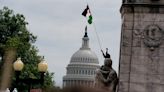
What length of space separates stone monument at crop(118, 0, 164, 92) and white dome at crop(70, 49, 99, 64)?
99492 mm

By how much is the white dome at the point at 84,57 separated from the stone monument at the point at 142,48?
99492 millimetres

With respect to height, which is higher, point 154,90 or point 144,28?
point 144,28

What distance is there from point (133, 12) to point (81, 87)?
10171mm

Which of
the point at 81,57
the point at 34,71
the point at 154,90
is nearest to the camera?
the point at 154,90

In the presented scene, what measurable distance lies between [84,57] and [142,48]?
355 feet

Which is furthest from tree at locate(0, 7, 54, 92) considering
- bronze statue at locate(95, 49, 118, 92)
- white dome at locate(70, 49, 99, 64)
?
white dome at locate(70, 49, 99, 64)

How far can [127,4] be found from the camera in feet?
42.7

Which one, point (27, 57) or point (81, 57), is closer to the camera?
point (27, 57)

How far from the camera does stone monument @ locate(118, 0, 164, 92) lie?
41.4ft

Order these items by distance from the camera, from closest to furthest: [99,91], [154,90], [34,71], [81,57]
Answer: [99,91] < [154,90] < [34,71] < [81,57]

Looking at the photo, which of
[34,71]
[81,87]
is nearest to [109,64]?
[81,87]

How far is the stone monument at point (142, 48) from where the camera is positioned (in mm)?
12609

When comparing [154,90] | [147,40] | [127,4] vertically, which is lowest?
[154,90]

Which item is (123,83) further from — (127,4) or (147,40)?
(127,4)
